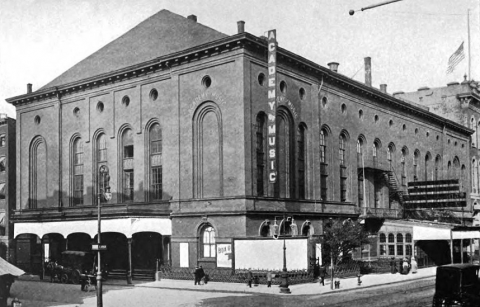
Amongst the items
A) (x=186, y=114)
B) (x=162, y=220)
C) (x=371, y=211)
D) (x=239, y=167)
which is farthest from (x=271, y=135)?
(x=371, y=211)

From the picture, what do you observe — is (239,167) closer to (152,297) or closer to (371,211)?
(152,297)

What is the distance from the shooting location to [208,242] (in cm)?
3900

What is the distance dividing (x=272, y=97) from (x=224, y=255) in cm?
1067

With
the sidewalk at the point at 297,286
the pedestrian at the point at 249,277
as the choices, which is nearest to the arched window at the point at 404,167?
the sidewalk at the point at 297,286

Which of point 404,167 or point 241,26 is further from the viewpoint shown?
point 404,167

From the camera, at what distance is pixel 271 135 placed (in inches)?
1507

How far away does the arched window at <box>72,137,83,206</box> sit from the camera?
48.9 metres

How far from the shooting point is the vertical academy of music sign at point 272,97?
37844 mm

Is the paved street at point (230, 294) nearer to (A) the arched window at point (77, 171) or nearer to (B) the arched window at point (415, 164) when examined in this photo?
(A) the arched window at point (77, 171)

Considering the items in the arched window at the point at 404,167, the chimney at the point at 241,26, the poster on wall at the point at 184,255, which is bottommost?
the poster on wall at the point at 184,255

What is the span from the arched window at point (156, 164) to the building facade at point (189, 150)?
81mm

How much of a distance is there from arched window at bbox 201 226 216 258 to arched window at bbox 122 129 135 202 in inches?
Result: 333

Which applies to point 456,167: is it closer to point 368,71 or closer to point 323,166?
point 368,71

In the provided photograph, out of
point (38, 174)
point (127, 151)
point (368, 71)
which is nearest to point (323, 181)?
point (127, 151)
